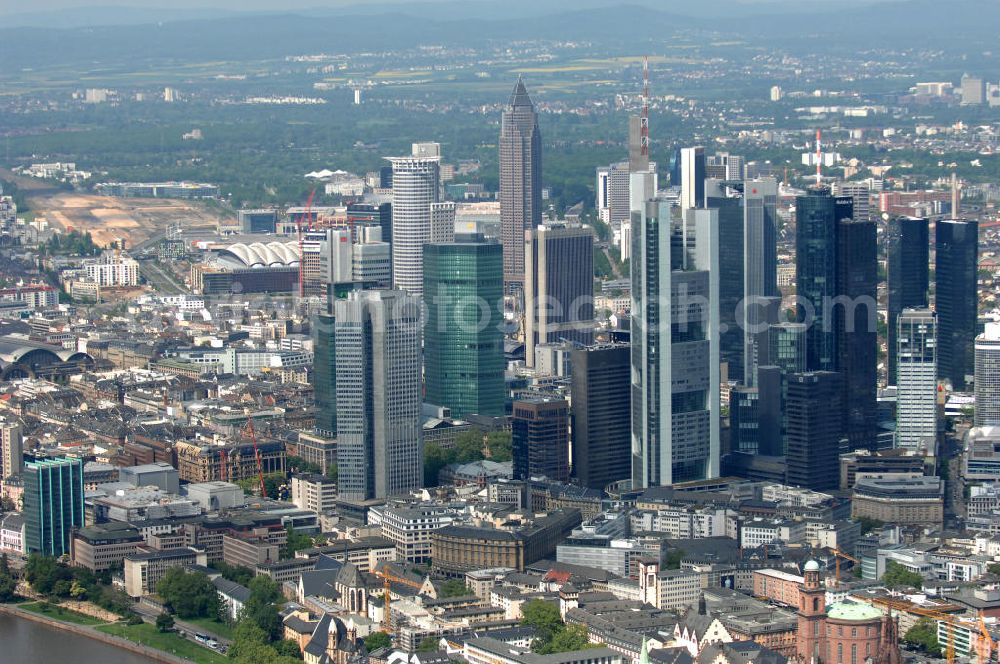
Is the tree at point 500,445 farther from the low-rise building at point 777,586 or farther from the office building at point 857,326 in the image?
the low-rise building at point 777,586

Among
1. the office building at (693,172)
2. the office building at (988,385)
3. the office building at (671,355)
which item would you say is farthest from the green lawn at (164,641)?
the office building at (693,172)

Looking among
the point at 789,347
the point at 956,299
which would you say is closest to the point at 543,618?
the point at 789,347

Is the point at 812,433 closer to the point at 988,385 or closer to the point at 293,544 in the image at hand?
the point at 988,385

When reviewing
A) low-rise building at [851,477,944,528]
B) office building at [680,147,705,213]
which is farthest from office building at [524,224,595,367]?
low-rise building at [851,477,944,528]

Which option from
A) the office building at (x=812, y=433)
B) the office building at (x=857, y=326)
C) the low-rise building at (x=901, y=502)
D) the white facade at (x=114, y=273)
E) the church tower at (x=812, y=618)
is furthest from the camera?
the white facade at (x=114, y=273)

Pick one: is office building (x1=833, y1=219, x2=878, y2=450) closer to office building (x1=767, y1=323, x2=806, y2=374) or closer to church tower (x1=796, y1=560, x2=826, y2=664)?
office building (x1=767, y1=323, x2=806, y2=374)

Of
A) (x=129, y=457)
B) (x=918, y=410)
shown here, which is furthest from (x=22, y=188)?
(x=918, y=410)

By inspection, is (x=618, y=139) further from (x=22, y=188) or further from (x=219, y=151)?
(x=22, y=188)
